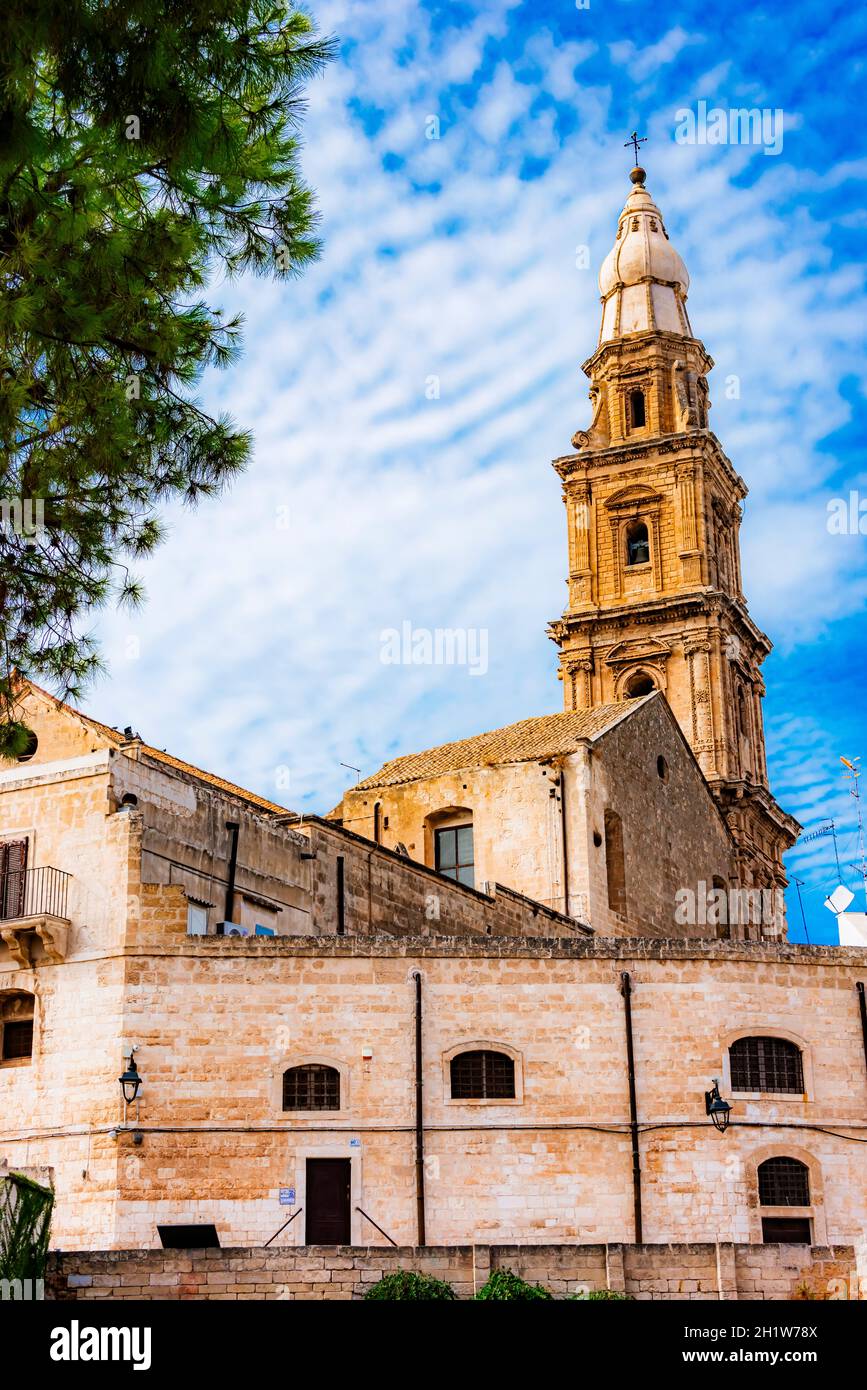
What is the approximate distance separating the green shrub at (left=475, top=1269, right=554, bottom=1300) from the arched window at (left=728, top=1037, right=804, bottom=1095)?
22.9ft

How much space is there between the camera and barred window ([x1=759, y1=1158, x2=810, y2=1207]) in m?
28.3

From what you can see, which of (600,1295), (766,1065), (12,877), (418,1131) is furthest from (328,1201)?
(12,877)

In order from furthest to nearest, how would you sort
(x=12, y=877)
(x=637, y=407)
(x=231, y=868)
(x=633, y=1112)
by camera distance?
1. (x=637, y=407)
2. (x=231, y=868)
3. (x=12, y=877)
4. (x=633, y=1112)

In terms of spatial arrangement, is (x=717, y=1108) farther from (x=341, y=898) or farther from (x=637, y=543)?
(x=637, y=543)

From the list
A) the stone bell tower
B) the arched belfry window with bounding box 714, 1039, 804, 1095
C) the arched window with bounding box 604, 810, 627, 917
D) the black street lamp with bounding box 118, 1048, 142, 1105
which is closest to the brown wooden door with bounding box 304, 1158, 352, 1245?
the black street lamp with bounding box 118, 1048, 142, 1105

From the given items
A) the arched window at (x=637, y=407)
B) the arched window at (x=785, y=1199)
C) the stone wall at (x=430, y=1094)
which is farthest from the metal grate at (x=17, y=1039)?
the arched window at (x=637, y=407)

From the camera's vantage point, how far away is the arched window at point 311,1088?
92.0ft

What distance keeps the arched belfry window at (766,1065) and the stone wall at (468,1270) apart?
4.77 meters

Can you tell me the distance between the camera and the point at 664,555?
7119cm

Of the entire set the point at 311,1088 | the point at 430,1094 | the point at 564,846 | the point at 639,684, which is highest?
the point at 639,684

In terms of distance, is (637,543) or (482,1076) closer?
(482,1076)

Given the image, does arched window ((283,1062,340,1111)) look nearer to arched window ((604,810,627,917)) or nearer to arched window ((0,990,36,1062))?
arched window ((0,990,36,1062))

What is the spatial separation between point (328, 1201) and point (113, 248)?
16.0 m

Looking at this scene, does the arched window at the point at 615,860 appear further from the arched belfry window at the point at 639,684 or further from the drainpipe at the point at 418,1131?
the arched belfry window at the point at 639,684
